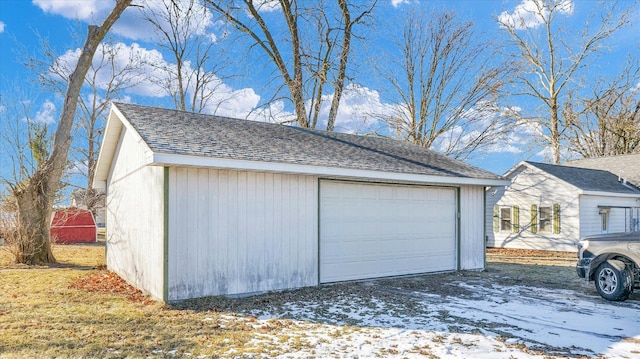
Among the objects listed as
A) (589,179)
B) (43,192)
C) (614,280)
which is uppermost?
(589,179)

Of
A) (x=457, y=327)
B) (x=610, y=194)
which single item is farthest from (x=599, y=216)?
(x=457, y=327)

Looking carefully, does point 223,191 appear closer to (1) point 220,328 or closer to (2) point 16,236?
(1) point 220,328

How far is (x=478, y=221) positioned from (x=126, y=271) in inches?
317

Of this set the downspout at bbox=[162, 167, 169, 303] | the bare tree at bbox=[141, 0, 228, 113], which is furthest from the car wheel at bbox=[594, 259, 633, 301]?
the bare tree at bbox=[141, 0, 228, 113]

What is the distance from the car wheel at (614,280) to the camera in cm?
672

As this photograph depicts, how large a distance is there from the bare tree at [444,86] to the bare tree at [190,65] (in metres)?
8.95

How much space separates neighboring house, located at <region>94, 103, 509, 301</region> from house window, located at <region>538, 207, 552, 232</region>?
7.63 meters

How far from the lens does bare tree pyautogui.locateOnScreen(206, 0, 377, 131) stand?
18000mm

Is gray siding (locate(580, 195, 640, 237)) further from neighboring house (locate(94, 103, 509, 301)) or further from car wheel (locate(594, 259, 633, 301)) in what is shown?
car wheel (locate(594, 259, 633, 301))

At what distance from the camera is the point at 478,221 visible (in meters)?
10.3

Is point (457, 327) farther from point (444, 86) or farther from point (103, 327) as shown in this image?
point (444, 86)

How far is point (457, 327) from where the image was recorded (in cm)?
530

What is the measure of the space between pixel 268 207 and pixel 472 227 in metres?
5.43

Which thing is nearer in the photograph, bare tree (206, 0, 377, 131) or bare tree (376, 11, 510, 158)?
bare tree (206, 0, 377, 131)
